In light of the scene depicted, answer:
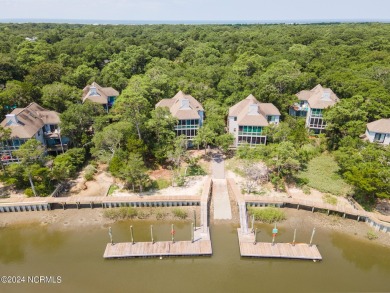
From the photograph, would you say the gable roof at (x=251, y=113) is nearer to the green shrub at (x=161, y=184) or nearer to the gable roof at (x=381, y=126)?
the gable roof at (x=381, y=126)

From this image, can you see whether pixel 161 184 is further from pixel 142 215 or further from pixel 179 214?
pixel 179 214

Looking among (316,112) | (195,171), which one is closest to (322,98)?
(316,112)

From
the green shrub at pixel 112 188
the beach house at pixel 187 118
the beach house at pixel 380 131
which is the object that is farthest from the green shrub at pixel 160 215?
the beach house at pixel 380 131

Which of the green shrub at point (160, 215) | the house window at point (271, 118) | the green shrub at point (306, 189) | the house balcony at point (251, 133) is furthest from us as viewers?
the house window at point (271, 118)

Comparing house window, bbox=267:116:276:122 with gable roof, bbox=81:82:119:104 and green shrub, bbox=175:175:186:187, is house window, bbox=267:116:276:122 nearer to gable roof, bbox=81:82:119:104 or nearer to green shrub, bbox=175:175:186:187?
green shrub, bbox=175:175:186:187

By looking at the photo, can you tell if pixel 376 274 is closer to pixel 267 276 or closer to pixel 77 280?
pixel 267 276

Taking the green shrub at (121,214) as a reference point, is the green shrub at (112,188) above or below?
above
